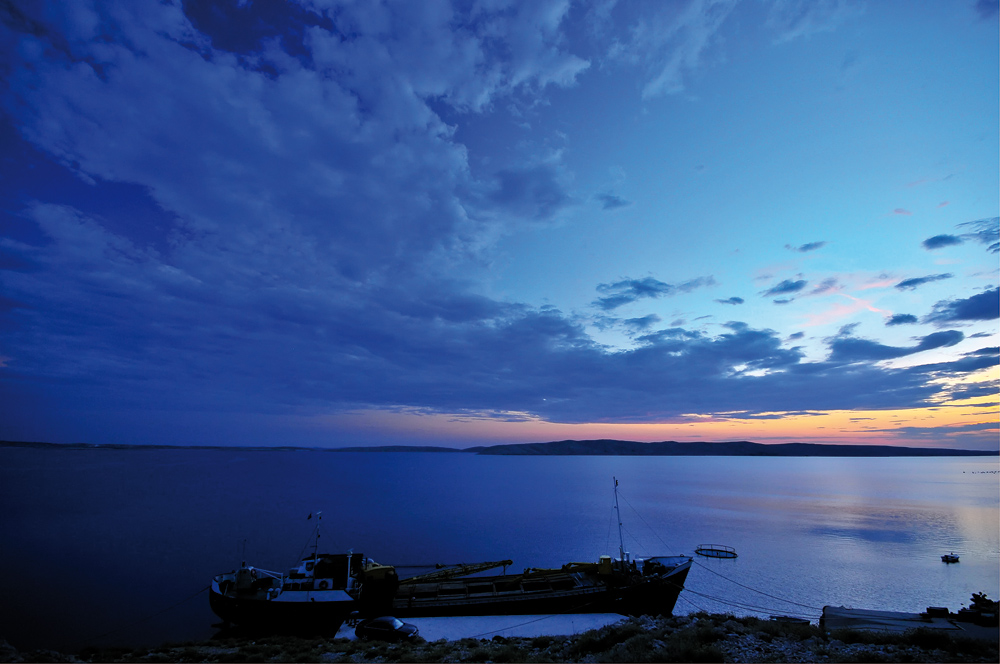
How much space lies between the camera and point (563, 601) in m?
35.7

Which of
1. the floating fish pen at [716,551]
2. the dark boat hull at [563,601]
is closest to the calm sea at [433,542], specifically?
the floating fish pen at [716,551]

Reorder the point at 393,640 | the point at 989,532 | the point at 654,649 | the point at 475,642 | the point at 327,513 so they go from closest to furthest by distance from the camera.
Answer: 1. the point at 654,649
2. the point at 475,642
3. the point at 393,640
4. the point at 989,532
5. the point at 327,513

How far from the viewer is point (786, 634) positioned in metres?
20.2

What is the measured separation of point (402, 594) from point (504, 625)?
9.23 m

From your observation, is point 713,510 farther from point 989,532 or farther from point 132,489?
point 132,489

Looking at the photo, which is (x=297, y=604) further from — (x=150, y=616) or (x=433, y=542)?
(x=433, y=542)

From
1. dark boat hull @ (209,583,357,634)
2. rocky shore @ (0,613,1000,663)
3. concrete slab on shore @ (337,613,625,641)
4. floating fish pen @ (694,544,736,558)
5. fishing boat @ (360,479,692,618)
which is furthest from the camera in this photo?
floating fish pen @ (694,544,736,558)

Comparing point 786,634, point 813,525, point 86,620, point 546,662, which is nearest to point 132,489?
point 86,620

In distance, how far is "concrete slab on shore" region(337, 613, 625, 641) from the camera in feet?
102

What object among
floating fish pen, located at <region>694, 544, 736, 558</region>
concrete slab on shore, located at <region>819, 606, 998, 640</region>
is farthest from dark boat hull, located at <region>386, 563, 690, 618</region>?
floating fish pen, located at <region>694, 544, 736, 558</region>

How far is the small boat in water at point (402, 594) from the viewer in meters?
33.2

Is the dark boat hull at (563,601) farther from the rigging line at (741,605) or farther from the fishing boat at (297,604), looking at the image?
the rigging line at (741,605)

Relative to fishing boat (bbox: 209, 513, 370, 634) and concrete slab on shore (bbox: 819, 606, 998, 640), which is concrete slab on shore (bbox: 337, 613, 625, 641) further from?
concrete slab on shore (bbox: 819, 606, 998, 640)

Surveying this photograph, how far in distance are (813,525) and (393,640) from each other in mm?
83381
